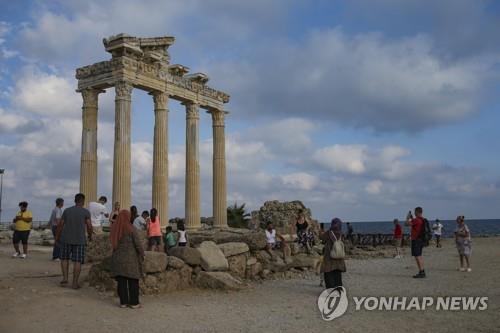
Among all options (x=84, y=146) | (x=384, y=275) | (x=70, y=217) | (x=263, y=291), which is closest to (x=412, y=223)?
(x=384, y=275)

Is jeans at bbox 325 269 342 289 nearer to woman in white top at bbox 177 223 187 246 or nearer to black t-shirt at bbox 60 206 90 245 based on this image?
black t-shirt at bbox 60 206 90 245

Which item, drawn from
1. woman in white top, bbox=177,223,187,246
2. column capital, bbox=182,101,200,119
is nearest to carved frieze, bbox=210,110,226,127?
column capital, bbox=182,101,200,119

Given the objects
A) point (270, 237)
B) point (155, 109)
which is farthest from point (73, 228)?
point (155, 109)

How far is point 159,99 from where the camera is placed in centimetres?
2495

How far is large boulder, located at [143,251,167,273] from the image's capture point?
10664mm

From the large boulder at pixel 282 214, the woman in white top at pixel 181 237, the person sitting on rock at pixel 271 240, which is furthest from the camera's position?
the large boulder at pixel 282 214

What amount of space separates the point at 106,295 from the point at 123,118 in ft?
45.5

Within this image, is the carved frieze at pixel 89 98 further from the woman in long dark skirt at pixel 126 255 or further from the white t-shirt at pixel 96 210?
the woman in long dark skirt at pixel 126 255

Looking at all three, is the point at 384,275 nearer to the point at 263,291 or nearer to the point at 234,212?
the point at 263,291

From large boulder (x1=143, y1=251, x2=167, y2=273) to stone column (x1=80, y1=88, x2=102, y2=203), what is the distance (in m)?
13.0

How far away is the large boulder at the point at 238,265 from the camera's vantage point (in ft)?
44.5

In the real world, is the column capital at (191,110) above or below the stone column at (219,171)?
above

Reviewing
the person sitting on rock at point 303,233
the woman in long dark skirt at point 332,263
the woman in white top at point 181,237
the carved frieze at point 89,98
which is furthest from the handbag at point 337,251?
the carved frieze at point 89,98

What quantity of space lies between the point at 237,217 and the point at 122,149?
64.6 feet
